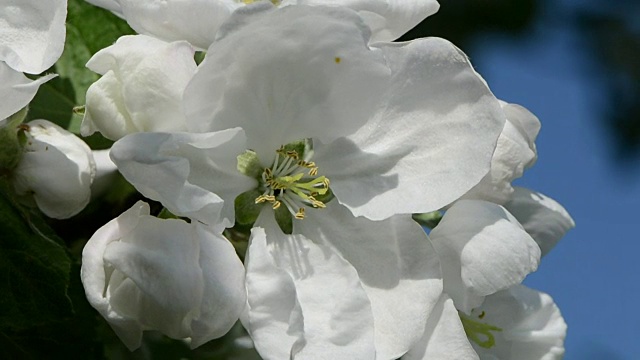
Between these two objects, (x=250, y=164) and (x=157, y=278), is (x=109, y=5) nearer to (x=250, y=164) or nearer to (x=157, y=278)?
(x=250, y=164)

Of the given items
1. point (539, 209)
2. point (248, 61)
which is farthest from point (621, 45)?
point (248, 61)

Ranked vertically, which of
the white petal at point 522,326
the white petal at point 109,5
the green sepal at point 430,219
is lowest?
the white petal at point 522,326

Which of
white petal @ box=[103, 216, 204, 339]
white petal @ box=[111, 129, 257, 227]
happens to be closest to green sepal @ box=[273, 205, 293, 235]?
white petal @ box=[111, 129, 257, 227]

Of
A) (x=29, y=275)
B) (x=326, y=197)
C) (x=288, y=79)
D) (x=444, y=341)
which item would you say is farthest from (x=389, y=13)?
(x=29, y=275)

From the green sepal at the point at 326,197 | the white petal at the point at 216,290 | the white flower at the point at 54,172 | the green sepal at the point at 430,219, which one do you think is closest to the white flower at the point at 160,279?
the white petal at the point at 216,290

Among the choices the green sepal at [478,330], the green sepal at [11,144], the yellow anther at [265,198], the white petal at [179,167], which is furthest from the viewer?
the green sepal at [478,330]

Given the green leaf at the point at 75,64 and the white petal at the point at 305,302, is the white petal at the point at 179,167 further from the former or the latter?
the green leaf at the point at 75,64
